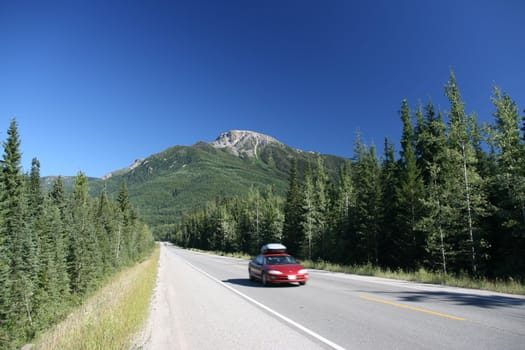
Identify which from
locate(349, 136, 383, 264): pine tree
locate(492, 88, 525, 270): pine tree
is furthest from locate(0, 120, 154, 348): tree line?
locate(492, 88, 525, 270): pine tree

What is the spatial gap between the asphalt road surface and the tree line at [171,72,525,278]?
39.3ft

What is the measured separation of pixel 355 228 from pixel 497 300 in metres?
26.5

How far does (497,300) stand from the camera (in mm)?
9664

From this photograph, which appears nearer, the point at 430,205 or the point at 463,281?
the point at 463,281

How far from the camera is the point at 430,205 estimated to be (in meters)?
22.2

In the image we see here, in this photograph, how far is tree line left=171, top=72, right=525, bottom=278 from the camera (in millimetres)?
20844

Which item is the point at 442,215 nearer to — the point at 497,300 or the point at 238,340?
the point at 497,300

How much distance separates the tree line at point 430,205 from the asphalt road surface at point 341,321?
12.0 metres

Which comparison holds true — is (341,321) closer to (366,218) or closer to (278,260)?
(278,260)

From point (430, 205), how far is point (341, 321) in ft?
58.5

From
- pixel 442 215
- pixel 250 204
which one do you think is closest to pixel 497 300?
pixel 442 215

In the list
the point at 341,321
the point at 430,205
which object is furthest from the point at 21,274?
the point at 430,205

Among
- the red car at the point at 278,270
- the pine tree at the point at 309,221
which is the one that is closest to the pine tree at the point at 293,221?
the pine tree at the point at 309,221

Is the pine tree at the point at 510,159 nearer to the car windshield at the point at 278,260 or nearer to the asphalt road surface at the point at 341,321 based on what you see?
the asphalt road surface at the point at 341,321
